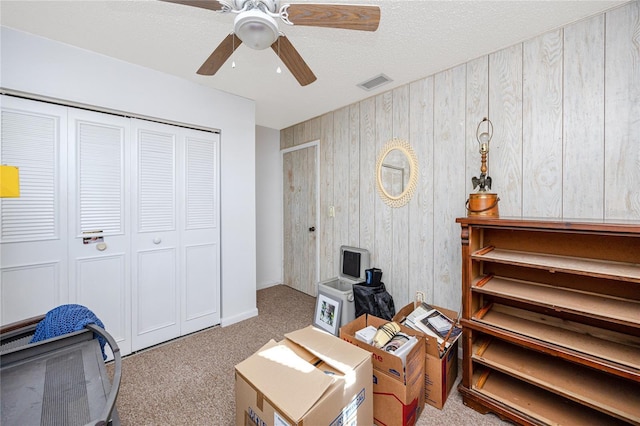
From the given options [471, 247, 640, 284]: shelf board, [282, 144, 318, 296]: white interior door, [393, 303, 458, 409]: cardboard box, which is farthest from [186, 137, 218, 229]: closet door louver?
[471, 247, 640, 284]: shelf board

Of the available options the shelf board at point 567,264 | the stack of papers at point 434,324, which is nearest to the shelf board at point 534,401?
the stack of papers at point 434,324

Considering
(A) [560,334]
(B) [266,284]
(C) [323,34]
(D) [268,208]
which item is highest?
(C) [323,34]

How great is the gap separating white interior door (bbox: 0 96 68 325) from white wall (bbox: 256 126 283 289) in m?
2.27

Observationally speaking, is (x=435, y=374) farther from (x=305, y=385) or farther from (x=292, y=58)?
(x=292, y=58)

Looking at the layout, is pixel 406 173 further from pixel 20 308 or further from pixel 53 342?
pixel 20 308

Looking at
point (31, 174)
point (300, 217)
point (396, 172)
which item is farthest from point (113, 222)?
point (396, 172)

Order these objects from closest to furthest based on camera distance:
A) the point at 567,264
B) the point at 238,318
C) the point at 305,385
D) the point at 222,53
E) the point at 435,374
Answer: the point at 305,385 < the point at 567,264 < the point at 222,53 < the point at 435,374 < the point at 238,318

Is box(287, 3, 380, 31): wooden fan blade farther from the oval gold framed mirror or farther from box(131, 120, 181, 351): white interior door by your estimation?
box(131, 120, 181, 351): white interior door

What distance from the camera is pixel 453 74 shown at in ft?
7.39

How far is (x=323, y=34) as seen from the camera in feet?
6.02

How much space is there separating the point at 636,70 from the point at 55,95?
12.7 ft

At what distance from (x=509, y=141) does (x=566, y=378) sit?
1.57 m

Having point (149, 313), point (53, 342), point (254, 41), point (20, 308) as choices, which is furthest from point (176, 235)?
point (254, 41)

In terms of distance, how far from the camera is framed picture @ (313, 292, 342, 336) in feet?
8.43
